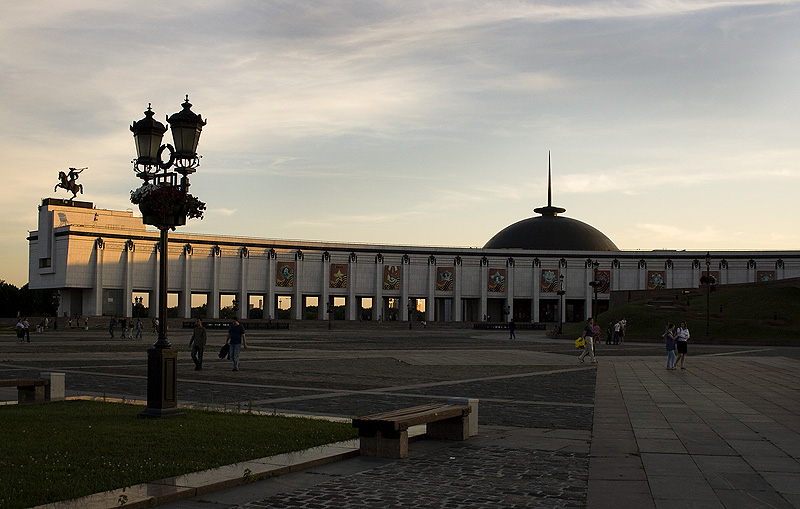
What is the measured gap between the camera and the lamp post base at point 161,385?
12789 millimetres

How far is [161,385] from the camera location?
42.3 ft

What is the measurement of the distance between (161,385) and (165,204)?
2.92 meters

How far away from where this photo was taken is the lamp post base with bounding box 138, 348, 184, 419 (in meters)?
12.8

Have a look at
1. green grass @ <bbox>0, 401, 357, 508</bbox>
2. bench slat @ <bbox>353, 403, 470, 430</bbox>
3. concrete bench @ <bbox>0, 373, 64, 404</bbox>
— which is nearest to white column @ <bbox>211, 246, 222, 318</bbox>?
concrete bench @ <bbox>0, 373, 64, 404</bbox>

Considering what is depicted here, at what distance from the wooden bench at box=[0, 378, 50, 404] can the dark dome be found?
121 metres

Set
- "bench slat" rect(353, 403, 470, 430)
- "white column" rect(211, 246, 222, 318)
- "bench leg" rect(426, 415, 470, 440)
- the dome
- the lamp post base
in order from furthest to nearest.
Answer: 1. the dome
2. "white column" rect(211, 246, 222, 318)
3. the lamp post base
4. "bench leg" rect(426, 415, 470, 440)
5. "bench slat" rect(353, 403, 470, 430)

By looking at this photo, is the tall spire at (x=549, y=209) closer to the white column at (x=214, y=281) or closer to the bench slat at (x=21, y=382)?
the white column at (x=214, y=281)

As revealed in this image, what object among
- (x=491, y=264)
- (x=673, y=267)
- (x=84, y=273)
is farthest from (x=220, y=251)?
(x=673, y=267)

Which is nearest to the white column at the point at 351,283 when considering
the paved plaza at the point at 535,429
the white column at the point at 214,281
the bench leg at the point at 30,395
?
the white column at the point at 214,281

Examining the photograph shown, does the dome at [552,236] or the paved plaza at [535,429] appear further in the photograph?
the dome at [552,236]

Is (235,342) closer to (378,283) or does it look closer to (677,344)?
(677,344)

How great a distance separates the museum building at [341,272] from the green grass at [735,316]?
43.8m

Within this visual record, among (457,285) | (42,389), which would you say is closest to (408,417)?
(42,389)

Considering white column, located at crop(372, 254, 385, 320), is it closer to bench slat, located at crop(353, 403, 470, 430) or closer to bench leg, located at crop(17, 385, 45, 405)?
bench leg, located at crop(17, 385, 45, 405)
